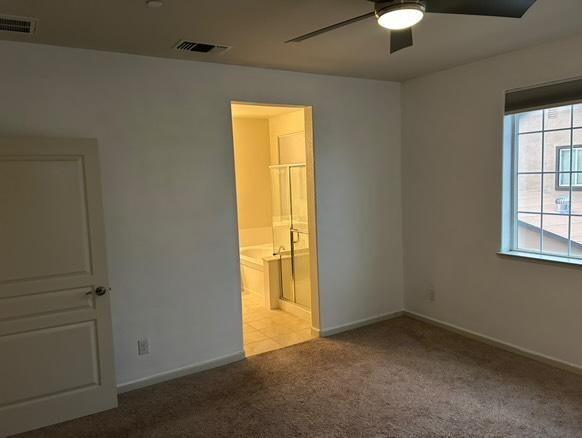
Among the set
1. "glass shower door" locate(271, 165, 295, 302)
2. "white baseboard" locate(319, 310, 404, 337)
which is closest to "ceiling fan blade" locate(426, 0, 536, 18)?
"white baseboard" locate(319, 310, 404, 337)

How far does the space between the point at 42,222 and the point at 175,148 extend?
1.11 meters

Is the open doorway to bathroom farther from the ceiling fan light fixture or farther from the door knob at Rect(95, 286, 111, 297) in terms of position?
the ceiling fan light fixture

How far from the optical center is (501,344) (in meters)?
3.95

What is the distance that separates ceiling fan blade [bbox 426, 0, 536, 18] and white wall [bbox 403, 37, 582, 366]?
1497 millimetres

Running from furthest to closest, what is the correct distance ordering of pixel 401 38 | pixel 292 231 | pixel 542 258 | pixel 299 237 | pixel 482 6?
pixel 292 231 → pixel 299 237 → pixel 542 258 → pixel 401 38 → pixel 482 6

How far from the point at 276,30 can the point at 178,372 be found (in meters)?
2.72

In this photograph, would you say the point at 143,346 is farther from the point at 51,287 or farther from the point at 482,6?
the point at 482,6

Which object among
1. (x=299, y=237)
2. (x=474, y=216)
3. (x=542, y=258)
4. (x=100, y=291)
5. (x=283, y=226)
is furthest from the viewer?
(x=283, y=226)

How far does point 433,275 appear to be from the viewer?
4574mm

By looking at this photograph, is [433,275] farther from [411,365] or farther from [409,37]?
[409,37]

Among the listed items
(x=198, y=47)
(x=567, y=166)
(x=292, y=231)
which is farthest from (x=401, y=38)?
(x=292, y=231)

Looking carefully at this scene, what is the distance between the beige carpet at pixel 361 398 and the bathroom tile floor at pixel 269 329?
0.23 m

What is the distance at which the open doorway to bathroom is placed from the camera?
14.5 feet

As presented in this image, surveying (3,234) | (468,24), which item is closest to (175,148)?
(3,234)
